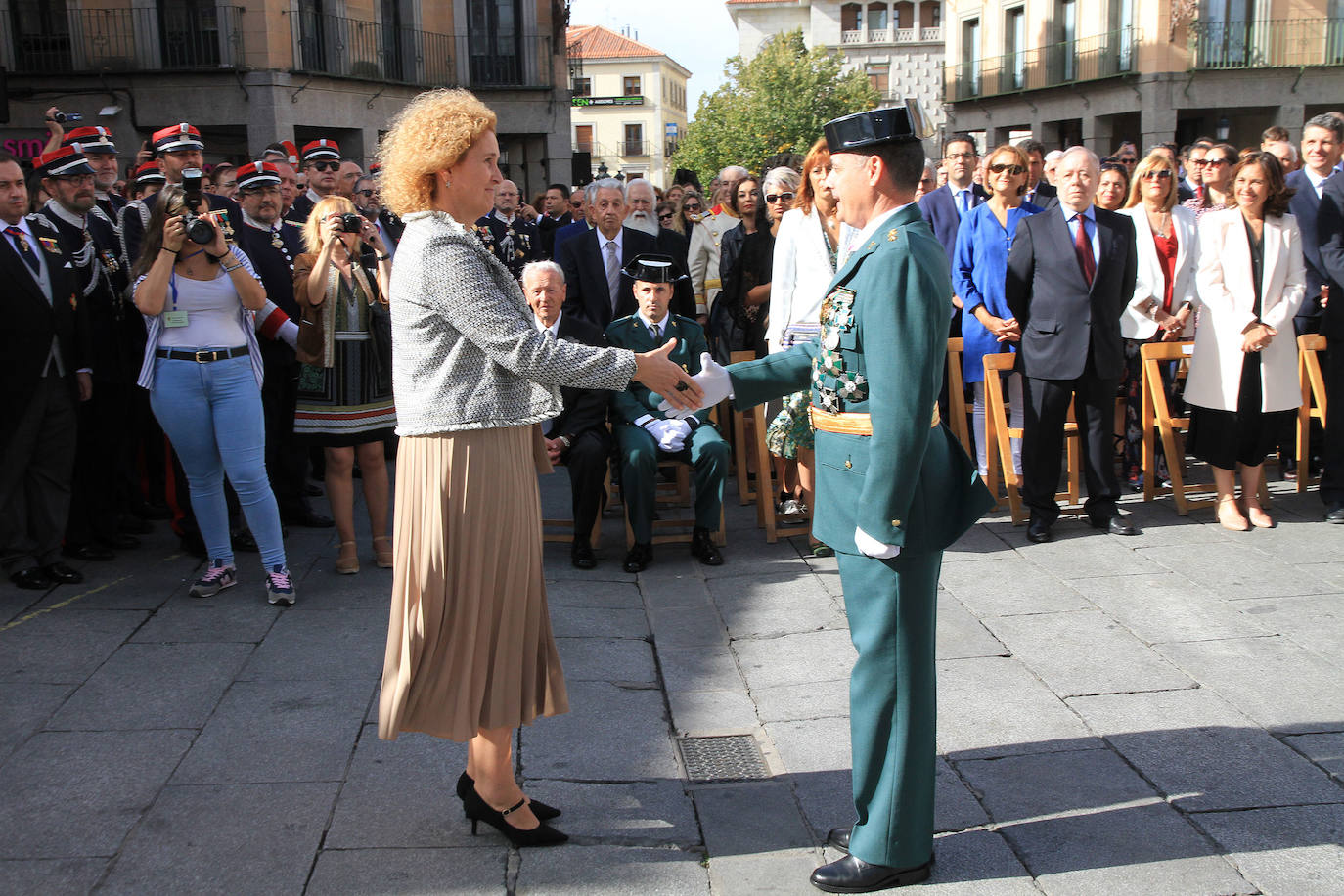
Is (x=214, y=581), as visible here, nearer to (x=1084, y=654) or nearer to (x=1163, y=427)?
(x=1084, y=654)

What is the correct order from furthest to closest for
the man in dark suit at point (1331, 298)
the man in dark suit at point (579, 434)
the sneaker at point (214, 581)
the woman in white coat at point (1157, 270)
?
the woman in white coat at point (1157, 270) → the man in dark suit at point (1331, 298) → the man in dark suit at point (579, 434) → the sneaker at point (214, 581)

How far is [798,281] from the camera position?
630cm

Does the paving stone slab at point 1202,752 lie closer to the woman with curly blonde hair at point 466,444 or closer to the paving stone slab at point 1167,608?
the paving stone slab at point 1167,608

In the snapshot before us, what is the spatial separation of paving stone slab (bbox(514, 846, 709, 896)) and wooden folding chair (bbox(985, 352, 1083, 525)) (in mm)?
4063

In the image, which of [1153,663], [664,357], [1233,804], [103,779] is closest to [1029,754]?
[1233,804]

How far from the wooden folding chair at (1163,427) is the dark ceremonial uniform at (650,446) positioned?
8.79ft

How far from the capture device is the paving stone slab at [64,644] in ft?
15.0

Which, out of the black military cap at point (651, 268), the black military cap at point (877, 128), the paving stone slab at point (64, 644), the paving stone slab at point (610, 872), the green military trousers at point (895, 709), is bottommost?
the paving stone slab at point (610, 872)

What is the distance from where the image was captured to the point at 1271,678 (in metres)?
4.37

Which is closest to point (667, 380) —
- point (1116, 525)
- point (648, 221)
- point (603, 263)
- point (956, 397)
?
point (1116, 525)

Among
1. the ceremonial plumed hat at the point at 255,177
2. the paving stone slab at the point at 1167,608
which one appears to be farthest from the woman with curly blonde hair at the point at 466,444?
the ceremonial plumed hat at the point at 255,177

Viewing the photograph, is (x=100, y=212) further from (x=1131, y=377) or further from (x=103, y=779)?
(x=1131, y=377)

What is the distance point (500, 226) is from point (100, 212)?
3675 mm

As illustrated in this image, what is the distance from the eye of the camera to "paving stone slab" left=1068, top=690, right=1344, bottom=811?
346 cm
